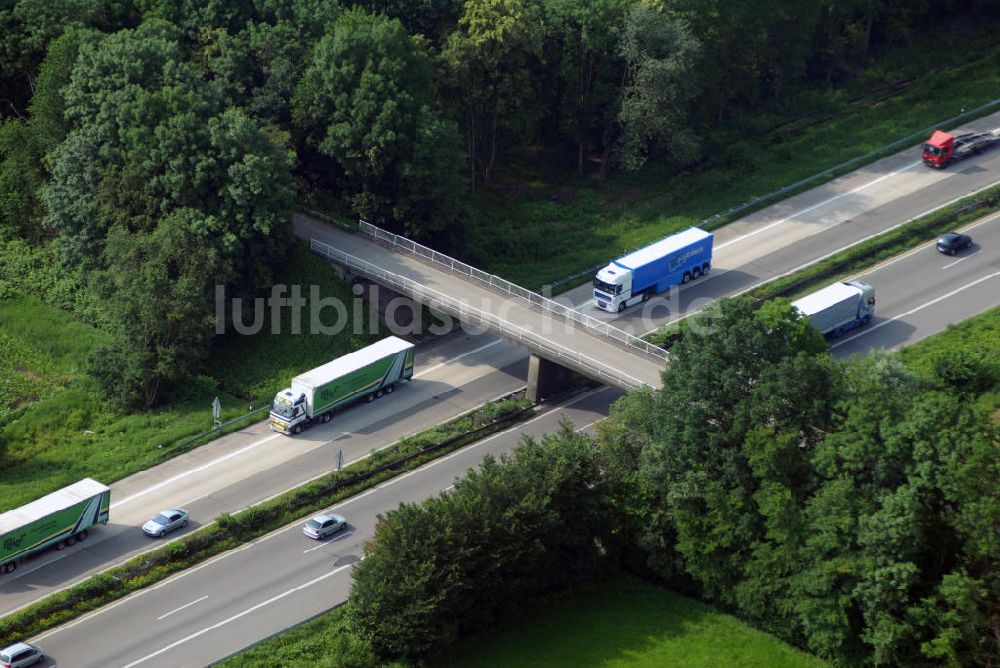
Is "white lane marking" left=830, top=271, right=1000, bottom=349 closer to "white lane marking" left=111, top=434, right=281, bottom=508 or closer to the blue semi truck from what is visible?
the blue semi truck

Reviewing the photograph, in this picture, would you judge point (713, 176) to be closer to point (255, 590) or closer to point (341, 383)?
point (341, 383)

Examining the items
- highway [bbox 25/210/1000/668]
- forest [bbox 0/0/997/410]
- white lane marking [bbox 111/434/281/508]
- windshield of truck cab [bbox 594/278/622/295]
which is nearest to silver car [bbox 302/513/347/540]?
highway [bbox 25/210/1000/668]

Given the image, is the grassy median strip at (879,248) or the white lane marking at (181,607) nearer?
the white lane marking at (181,607)

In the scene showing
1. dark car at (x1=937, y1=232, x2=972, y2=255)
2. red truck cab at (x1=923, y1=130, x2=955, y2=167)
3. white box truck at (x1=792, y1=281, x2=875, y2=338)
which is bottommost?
white box truck at (x1=792, y1=281, x2=875, y2=338)

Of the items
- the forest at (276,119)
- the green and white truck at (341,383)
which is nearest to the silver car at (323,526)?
the green and white truck at (341,383)

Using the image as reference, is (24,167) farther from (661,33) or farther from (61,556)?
(661,33)

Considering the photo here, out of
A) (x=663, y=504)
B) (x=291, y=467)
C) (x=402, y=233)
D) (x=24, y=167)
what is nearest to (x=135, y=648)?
(x=291, y=467)

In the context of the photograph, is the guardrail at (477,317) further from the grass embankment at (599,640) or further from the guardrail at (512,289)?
the grass embankment at (599,640)

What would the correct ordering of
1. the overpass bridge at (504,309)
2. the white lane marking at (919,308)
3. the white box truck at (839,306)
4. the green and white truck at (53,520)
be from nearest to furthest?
the green and white truck at (53,520) < the overpass bridge at (504,309) < the white box truck at (839,306) < the white lane marking at (919,308)
